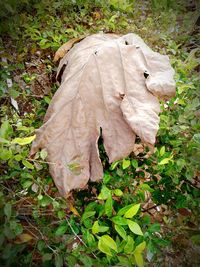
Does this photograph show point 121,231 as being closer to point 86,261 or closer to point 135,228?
point 135,228

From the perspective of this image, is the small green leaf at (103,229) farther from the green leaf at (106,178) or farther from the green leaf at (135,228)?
the green leaf at (106,178)

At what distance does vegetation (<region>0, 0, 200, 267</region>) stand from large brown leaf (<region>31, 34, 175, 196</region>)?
83 mm

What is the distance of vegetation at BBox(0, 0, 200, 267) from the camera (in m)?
1.02

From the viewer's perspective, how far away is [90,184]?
4.38 ft

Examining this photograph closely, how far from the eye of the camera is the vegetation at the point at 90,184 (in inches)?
40.3

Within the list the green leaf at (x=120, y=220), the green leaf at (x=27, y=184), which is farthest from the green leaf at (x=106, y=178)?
the green leaf at (x=27, y=184)

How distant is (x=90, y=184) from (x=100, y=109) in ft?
1.12

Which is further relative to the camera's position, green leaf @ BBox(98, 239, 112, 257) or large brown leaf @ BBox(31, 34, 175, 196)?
large brown leaf @ BBox(31, 34, 175, 196)

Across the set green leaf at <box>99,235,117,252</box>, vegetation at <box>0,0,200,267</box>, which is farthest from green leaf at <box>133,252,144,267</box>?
green leaf at <box>99,235,117,252</box>

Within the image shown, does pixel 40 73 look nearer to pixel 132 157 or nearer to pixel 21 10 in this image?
pixel 21 10

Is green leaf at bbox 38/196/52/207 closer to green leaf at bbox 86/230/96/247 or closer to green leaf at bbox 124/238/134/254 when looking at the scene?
green leaf at bbox 86/230/96/247

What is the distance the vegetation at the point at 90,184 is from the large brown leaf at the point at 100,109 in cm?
8

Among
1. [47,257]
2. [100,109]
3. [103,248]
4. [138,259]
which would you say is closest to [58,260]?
[47,257]

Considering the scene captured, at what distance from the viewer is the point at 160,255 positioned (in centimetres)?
155
